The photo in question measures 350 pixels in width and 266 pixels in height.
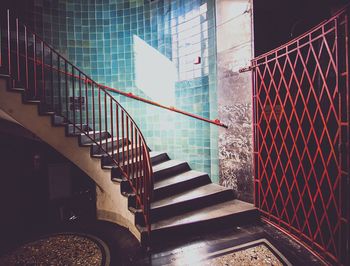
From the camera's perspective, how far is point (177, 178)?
4473 millimetres

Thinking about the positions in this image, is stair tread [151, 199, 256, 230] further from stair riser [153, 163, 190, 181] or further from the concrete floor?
stair riser [153, 163, 190, 181]

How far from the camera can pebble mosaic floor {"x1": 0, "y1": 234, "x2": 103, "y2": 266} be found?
10.1 ft

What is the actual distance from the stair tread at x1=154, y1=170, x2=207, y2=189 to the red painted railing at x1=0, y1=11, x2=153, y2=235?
1.38ft

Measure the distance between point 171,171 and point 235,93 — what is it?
6.35ft

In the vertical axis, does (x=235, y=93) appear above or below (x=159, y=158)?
above

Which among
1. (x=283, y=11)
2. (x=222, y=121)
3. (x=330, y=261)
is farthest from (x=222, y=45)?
(x=330, y=261)

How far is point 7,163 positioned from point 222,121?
14.3ft

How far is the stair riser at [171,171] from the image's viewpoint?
4434 millimetres

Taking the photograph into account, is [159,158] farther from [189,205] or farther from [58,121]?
[58,121]

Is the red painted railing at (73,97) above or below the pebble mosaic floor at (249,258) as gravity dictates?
above

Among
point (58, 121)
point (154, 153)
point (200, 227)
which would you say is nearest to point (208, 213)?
point (200, 227)

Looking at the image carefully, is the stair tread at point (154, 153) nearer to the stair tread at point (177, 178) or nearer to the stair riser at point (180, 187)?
the stair tread at point (177, 178)

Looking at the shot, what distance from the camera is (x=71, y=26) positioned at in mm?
5602

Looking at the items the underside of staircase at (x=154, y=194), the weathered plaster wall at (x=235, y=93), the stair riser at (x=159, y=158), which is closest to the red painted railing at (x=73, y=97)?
the underside of staircase at (x=154, y=194)
